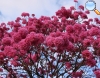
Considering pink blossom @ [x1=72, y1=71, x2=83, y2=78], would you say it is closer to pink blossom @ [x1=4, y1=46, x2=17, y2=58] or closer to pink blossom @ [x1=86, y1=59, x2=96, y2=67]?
pink blossom @ [x1=86, y1=59, x2=96, y2=67]

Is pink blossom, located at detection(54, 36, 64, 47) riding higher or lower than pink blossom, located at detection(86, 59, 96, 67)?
lower

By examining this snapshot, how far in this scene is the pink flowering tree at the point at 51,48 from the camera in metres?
9.60

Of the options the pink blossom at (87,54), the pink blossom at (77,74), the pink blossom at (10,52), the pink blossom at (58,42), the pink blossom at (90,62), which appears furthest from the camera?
the pink blossom at (77,74)

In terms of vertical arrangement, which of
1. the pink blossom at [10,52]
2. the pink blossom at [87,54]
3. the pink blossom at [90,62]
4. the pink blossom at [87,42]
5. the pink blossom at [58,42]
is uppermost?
the pink blossom at [87,42]

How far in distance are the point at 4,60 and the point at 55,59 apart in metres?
1.87

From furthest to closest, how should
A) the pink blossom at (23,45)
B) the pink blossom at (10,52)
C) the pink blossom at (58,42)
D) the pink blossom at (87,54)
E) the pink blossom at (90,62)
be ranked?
the pink blossom at (90,62)
the pink blossom at (87,54)
the pink blossom at (10,52)
the pink blossom at (23,45)
the pink blossom at (58,42)

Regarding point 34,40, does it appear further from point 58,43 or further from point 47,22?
point 47,22

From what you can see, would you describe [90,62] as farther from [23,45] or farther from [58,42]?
[23,45]

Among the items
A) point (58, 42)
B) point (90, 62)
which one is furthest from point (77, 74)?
point (58, 42)

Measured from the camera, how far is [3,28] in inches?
540

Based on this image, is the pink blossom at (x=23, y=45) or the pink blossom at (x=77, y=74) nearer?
the pink blossom at (x=23, y=45)

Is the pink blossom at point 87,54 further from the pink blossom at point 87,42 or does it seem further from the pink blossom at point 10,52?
the pink blossom at point 10,52

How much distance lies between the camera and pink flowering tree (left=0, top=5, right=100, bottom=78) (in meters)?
9.60

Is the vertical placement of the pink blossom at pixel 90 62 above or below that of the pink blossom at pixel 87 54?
below
